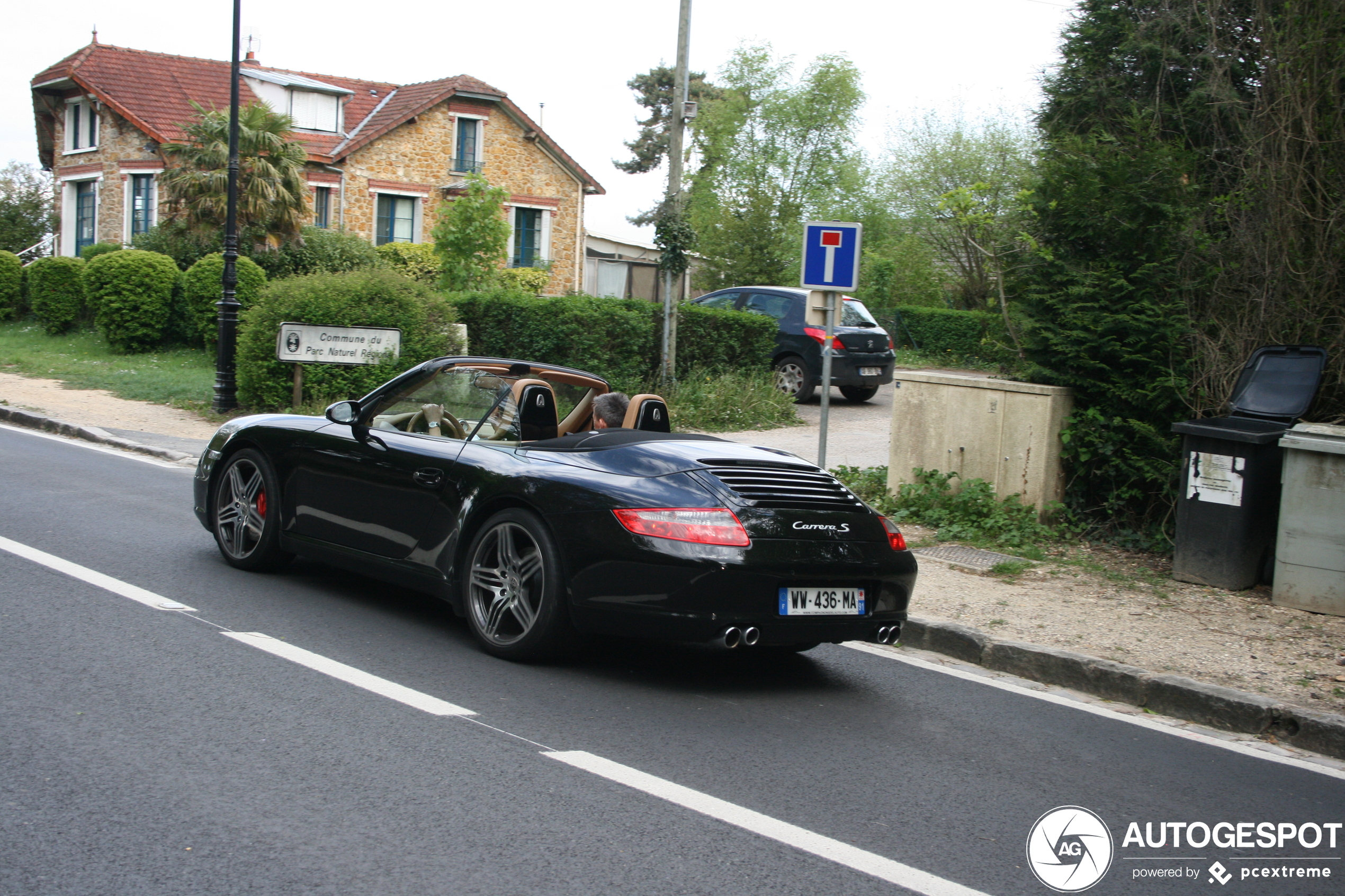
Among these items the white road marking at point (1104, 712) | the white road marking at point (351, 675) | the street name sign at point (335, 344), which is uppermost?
the street name sign at point (335, 344)

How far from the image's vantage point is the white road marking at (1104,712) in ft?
16.8

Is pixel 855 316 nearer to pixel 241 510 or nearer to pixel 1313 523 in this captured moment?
pixel 1313 523

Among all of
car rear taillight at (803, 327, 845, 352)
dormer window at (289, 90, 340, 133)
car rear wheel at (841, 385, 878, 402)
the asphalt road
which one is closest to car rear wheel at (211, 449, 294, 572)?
the asphalt road

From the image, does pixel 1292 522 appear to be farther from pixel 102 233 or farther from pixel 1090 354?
pixel 102 233

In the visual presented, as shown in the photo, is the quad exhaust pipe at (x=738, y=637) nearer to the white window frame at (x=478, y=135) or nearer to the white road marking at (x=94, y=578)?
the white road marking at (x=94, y=578)

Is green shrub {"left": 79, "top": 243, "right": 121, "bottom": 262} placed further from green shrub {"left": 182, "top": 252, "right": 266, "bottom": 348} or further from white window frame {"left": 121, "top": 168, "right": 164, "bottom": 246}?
green shrub {"left": 182, "top": 252, "right": 266, "bottom": 348}

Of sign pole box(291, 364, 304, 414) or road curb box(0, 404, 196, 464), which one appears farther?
sign pole box(291, 364, 304, 414)

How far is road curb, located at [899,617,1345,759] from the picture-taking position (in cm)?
540

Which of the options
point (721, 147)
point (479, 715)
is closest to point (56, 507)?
point (479, 715)

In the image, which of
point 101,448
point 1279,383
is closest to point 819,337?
point 101,448

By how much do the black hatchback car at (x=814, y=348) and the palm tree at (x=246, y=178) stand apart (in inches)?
455

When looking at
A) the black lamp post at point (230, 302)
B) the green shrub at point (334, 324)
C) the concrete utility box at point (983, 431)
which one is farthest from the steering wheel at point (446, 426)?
the black lamp post at point (230, 302)

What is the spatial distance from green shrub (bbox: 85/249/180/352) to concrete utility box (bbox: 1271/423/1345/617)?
22.4 metres

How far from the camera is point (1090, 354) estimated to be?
9.49m
